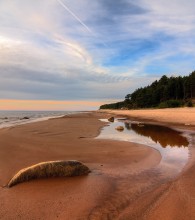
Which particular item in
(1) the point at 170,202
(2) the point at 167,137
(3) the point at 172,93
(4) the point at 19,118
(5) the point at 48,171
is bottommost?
(2) the point at 167,137

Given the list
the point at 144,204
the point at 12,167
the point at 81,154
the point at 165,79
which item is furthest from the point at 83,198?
the point at 165,79

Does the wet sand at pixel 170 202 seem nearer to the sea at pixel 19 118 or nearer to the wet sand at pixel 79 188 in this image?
the wet sand at pixel 79 188

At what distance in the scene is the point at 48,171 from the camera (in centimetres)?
687

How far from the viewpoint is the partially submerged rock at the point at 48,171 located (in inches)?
260

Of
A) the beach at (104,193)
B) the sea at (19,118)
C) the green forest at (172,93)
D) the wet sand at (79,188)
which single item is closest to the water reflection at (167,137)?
the wet sand at (79,188)

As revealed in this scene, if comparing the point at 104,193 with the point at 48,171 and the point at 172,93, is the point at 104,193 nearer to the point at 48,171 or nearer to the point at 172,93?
the point at 48,171

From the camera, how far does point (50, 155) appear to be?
10148mm

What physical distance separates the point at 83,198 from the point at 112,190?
86 cm

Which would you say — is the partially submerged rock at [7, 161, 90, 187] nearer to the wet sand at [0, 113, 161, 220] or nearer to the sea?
the wet sand at [0, 113, 161, 220]

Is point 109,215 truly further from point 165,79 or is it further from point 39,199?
point 165,79

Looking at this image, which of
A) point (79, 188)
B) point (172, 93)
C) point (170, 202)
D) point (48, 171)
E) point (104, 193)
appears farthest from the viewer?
point (172, 93)

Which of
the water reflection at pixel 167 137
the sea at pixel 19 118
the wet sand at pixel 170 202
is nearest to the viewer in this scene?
the wet sand at pixel 170 202

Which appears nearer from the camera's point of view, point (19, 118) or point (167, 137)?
point (167, 137)

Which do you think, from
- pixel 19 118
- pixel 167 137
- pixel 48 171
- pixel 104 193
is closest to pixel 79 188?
pixel 104 193
